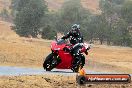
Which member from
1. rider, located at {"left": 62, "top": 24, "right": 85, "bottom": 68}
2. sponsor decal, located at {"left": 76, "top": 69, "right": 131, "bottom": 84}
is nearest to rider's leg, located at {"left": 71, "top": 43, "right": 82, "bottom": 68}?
rider, located at {"left": 62, "top": 24, "right": 85, "bottom": 68}

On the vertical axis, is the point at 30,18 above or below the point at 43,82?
above

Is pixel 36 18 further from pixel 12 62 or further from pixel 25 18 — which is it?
pixel 12 62

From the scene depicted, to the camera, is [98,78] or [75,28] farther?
[75,28]

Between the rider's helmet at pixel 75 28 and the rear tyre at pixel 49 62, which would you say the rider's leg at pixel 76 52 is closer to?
the rider's helmet at pixel 75 28

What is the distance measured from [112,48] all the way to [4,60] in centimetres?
3463

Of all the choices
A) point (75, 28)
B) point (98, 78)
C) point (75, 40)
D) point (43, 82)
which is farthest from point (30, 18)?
point (43, 82)

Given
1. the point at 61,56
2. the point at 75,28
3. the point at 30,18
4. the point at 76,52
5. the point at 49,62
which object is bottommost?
the point at 49,62

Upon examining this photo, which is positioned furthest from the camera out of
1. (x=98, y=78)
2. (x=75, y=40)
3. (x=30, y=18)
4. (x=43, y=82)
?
(x=30, y=18)

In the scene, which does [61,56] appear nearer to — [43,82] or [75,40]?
[75,40]

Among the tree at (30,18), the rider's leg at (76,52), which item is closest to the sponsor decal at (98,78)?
the rider's leg at (76,52)

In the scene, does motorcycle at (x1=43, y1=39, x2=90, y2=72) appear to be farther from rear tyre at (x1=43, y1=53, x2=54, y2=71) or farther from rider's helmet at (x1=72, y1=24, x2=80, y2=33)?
rider's helmet at (x1=72, y1=24, x2=80, y2=33)

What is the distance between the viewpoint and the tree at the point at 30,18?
9238cm

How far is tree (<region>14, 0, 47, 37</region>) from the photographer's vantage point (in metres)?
92.4

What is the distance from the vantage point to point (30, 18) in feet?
305
